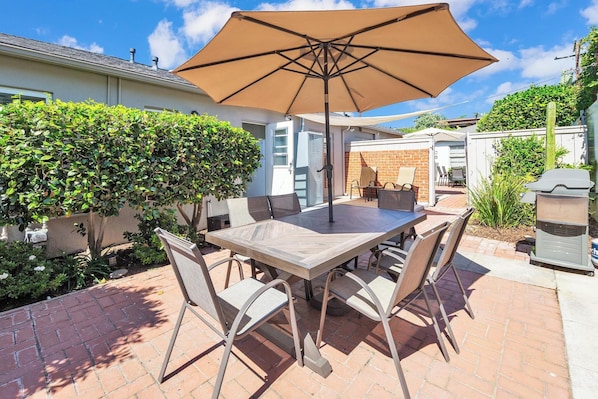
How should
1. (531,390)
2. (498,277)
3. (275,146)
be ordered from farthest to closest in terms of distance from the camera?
(275,146), (498,277), (531,390)

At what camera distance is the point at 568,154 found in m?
5.98

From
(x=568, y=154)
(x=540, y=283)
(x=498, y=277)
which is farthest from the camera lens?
(x=568, y=154)

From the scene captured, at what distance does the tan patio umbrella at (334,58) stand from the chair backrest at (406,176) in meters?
5.02

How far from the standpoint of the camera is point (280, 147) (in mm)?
8156

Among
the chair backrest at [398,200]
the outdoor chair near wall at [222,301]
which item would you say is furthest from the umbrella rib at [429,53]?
the outdoor chair near wall at [222,301]

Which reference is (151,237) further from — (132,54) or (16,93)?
(132,54)

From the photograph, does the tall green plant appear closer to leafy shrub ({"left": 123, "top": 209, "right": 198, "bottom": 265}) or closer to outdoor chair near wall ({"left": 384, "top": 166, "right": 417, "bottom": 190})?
outdoor chair near wall ({"left": 384, "top": 166, "right": 417, "bottom": 190})

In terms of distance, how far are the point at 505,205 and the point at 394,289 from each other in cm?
514

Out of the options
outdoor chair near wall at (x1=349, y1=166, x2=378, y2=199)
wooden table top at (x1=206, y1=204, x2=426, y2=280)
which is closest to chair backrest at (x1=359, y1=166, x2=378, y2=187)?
outdoor chair near wall at (x1=349, y1=166, x2=378, y2=199)

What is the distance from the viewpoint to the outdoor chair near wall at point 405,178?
28.9ft

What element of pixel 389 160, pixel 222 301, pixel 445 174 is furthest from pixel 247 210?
pixel 445 174

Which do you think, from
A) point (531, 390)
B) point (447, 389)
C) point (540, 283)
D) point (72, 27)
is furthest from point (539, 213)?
point (72, 27)

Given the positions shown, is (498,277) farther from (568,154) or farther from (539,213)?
(568,154)

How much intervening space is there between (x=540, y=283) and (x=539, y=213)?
98 centimetres
